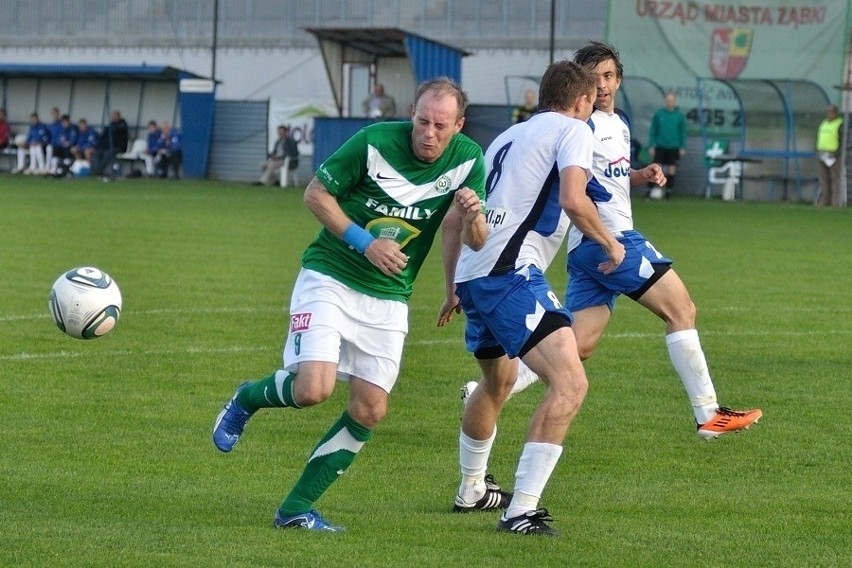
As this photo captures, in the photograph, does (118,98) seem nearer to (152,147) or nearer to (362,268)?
(152,147)

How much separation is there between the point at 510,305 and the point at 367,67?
36.6 metres

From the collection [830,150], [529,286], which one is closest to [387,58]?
[830,150]

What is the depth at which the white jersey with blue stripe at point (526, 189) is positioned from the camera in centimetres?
Answer: 612

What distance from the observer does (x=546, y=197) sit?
6.25m

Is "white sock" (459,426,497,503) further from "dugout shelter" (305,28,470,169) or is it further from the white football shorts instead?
"dugout shelter" (305,28,470,169)

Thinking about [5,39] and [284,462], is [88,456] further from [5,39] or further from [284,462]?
[5,39]

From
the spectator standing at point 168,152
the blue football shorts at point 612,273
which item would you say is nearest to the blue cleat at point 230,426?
the blue football shorts at point 612,273

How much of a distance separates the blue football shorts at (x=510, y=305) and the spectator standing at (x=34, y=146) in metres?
38.9

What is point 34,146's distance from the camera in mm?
43875

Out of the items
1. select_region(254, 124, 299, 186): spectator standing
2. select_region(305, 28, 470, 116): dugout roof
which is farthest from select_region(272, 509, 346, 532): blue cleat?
select_region(254, 124, 299, 186): spectator standing

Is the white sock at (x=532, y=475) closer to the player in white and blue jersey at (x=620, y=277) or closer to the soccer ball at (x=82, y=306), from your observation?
the player in white and blue jersey at (x=620, y=277)

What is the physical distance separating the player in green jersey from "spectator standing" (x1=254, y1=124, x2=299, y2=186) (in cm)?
3248

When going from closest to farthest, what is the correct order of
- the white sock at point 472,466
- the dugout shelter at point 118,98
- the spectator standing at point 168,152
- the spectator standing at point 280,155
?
the white sock at point 472,466 < the spectator standing at point 280,155 < the dugout shelter at point 118,98 < the spectator standing at point 168,152

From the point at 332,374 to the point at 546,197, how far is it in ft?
3.99
